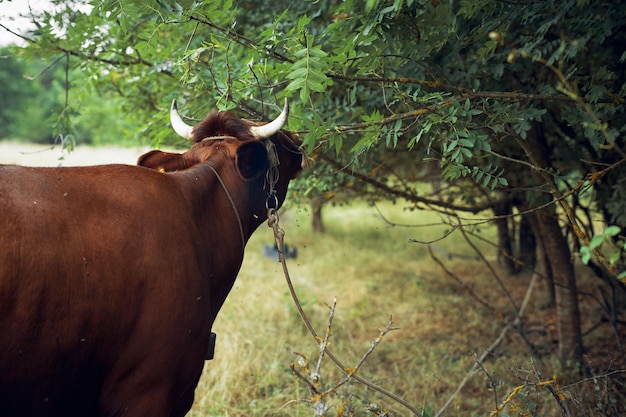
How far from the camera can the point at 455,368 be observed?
5.70 m

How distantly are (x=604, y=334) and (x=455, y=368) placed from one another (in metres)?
2.00

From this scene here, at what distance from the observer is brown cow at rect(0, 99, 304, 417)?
2.24m

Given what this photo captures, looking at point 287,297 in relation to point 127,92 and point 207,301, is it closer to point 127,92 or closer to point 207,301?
point 127,92

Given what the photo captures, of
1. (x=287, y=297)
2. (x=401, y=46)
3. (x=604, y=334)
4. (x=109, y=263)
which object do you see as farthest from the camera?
(x=287, y=297)

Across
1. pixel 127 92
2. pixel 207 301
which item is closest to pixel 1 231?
pixel 207 301

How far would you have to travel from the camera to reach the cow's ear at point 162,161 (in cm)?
320

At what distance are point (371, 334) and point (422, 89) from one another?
12.5ft

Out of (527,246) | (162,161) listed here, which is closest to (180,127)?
(162,161)

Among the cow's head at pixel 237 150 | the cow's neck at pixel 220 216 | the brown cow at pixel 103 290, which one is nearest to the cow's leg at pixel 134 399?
the brown cow at pixel 103 290

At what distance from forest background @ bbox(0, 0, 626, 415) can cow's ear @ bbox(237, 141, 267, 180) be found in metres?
0.31

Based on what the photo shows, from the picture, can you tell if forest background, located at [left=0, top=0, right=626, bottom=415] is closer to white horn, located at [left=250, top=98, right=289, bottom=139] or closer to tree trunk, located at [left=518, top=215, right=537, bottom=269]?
white horn, located at [left=250, top=98, right=289, bottom=139]

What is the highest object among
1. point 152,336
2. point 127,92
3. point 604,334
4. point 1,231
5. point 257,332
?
point 127,92

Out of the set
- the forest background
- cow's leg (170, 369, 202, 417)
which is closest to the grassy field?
the forest background

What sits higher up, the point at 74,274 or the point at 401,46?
the point at 401,46
